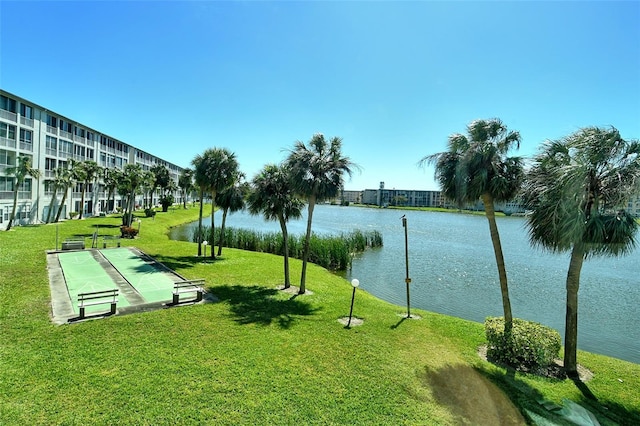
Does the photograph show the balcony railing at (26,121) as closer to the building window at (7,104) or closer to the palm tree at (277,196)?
the building window at (7,104)

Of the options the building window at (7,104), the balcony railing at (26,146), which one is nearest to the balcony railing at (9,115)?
the building window at (7,104)

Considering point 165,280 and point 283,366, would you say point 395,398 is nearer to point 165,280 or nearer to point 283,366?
point 283,366

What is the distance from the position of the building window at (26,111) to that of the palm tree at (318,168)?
35.4m

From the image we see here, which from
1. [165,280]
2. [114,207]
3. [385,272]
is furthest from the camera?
[114,207]

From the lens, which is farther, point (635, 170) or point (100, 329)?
point (100, 329)

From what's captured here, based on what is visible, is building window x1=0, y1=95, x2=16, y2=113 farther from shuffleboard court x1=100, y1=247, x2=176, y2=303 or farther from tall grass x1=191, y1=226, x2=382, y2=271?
tall grass x1=191, y1=226, x2=382, y2=271

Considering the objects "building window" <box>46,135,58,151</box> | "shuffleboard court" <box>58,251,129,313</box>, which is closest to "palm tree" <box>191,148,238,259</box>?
"shuffleboard court" <box>58,251,129,313</box>

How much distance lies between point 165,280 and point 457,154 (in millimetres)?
14120

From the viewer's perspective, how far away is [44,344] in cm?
803

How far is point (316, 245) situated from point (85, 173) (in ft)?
106

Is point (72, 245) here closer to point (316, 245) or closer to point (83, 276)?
point (83, 276)

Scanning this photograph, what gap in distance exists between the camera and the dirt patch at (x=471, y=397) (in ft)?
21.2

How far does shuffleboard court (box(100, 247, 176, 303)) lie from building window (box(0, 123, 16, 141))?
65.7ft

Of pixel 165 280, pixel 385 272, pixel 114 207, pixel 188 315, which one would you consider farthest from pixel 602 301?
pixel 114 207
